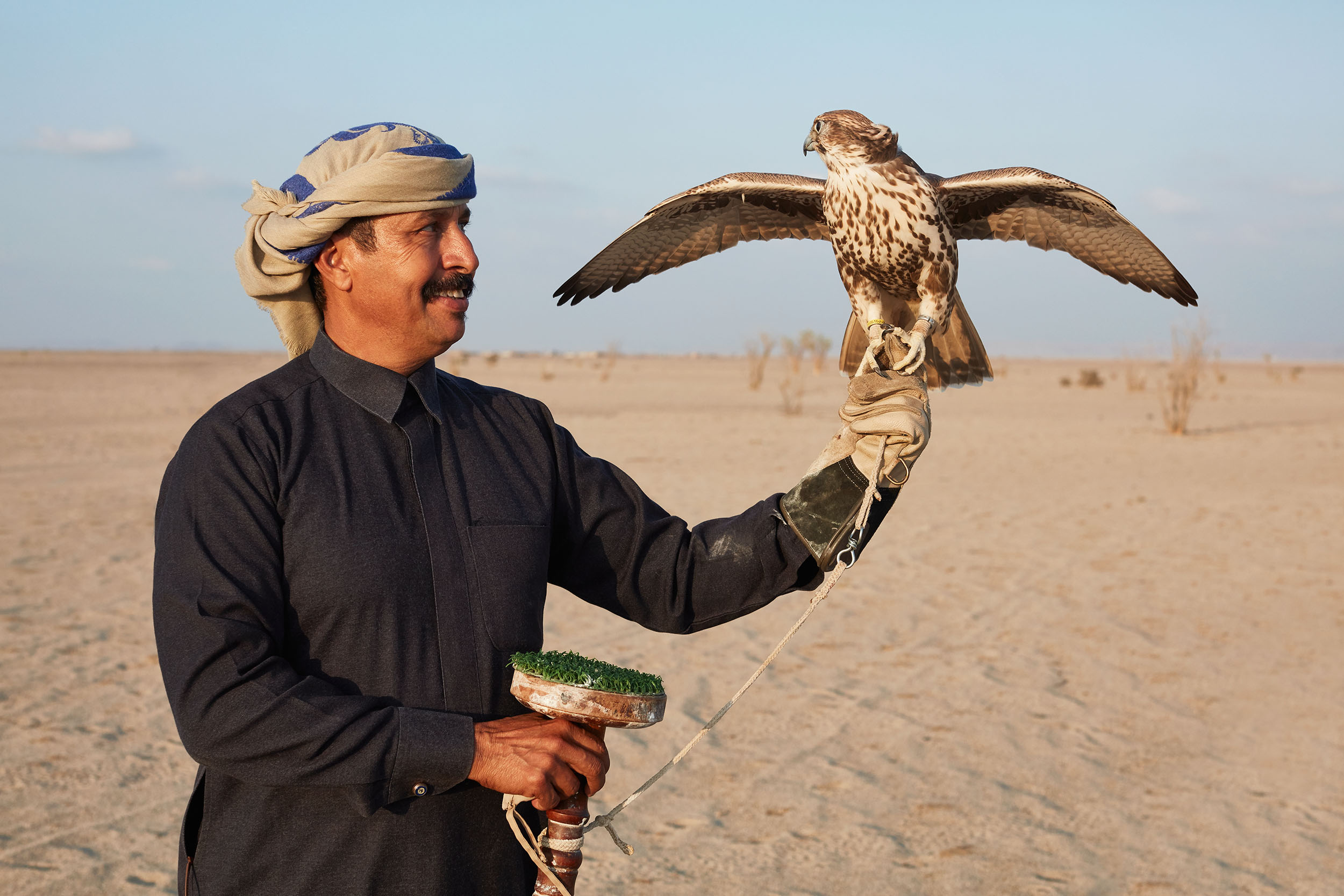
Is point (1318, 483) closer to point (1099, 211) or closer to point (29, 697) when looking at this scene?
point (1099, 211)

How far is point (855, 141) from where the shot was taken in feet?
8.45

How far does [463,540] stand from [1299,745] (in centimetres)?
430

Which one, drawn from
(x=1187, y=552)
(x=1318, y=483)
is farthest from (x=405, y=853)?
(x=1318, y=483)

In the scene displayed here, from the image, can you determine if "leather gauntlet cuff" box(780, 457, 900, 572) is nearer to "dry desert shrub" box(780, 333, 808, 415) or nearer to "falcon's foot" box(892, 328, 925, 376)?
"falcon's foot" box(892, 328, 925, 376)

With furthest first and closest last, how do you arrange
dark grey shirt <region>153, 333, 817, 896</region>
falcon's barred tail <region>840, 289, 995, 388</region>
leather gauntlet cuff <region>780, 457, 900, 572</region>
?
falcon's barred tail <region>840, 289, 995, 388</region> < leather gauntlet cuff <region>780, 457, 900, 572</region> < dark grey shirt <region>153, 333, 817, 896</region>

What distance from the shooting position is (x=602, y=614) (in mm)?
6363

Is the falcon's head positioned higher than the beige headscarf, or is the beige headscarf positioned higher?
the falcon's head

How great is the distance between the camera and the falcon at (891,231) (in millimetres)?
2506

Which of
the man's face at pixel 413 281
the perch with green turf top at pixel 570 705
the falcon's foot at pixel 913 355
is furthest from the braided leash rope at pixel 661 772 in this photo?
the man's face at pixel 413 281

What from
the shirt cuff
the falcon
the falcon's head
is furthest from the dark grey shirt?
the falcon's head

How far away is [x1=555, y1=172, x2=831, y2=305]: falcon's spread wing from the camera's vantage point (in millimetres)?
2684

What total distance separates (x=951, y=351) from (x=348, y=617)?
5.69 feet

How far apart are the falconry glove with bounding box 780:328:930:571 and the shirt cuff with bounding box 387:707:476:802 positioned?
0.69 meters

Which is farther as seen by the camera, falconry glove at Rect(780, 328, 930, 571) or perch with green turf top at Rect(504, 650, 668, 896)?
falconry glove at Rect(780, 328, 930, 571)
